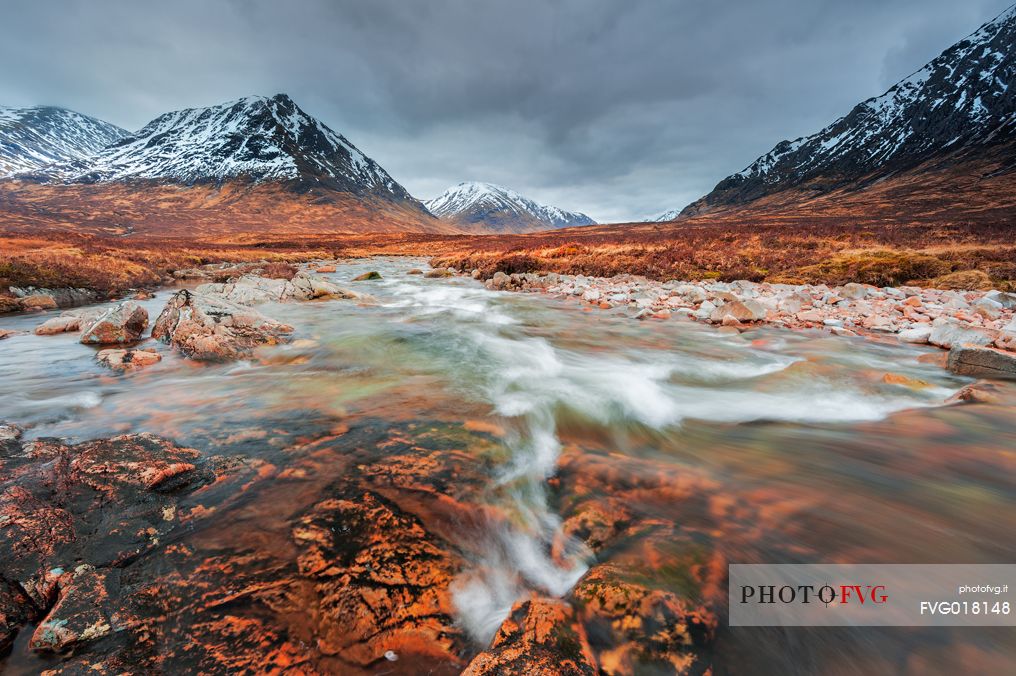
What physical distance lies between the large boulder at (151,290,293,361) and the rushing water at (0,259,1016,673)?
1.49ft

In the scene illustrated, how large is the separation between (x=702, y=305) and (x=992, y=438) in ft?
25.8

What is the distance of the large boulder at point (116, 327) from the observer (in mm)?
8383

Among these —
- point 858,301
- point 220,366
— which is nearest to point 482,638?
point 220,366

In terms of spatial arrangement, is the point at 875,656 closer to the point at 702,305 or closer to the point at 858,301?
the point at 702,305

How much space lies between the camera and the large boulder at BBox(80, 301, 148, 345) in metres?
8.38

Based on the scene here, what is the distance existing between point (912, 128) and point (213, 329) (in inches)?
7914

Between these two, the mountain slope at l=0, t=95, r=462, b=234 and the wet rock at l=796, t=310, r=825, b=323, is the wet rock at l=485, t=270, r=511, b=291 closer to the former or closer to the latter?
the wet rock at l=796, t=310, r=825, b=323

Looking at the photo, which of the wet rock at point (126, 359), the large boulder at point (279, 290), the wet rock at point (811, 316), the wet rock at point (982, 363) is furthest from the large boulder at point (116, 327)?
the wet rock at point (811, 316)

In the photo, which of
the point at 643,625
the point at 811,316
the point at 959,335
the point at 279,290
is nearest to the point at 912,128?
the point at 811,316

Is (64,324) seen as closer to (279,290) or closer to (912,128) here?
(279,290)

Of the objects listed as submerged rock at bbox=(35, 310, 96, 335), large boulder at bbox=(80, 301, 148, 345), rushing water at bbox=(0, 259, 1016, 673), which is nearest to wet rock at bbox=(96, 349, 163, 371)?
rushing water at bbox=(0, 259, 1016, 673)

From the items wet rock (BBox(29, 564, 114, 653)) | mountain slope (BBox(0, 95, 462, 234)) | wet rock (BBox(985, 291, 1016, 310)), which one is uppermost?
mountain slope (BBox(0, 95, 462, 234))

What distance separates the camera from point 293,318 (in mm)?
11445

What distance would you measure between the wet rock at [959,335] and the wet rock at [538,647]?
9435 mm
